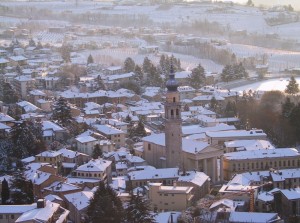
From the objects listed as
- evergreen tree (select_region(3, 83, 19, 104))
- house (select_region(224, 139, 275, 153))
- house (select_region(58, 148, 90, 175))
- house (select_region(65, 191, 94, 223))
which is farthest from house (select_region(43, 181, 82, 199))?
evergreen tree (select_region(3, 83, 19, 104))

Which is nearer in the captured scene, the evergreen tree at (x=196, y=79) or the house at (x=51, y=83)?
the house at (x=51, y=83)

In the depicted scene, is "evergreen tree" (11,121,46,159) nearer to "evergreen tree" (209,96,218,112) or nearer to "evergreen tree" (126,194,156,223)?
"evergreen tree" (126,194,156,223)

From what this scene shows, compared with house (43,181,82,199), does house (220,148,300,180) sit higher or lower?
lower

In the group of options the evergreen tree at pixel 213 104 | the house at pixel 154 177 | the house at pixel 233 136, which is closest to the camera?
the house at pixel 154 177

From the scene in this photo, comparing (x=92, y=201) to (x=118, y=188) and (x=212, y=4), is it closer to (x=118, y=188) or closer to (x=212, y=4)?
(x=118, y=188)

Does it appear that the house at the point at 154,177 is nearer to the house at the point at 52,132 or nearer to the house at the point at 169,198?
the house at the point at 169,198

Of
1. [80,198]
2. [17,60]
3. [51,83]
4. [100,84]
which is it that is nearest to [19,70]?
[51,83]

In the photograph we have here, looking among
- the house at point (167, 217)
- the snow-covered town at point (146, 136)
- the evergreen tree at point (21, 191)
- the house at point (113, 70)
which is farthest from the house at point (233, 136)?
the house at point (113, 70)

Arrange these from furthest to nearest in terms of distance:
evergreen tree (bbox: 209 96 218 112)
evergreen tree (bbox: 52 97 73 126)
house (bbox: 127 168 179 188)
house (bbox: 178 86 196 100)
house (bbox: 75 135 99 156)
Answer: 1. house (bbox: 178 86 196 100)
2. evergreen tree (bbox: 209 96 218 112)
3. evergreen tree (bbox: 52 97 73 126)
4. house (bbox: 75 135 99 156)
5. house (bbox: 127 168 179 188)

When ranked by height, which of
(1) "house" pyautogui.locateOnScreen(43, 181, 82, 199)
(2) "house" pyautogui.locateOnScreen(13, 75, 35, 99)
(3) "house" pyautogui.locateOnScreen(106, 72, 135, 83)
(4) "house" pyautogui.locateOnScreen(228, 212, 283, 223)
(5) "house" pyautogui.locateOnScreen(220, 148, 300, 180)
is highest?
(2) "house" pyautogui.locateOnScreen(13, 75, 35, 99)
